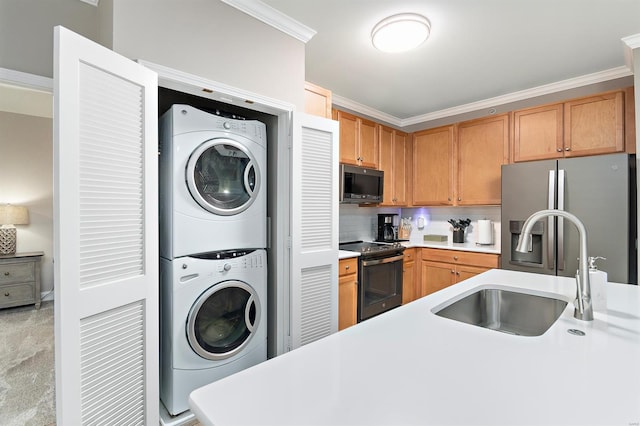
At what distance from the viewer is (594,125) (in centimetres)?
288

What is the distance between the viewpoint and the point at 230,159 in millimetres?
2084

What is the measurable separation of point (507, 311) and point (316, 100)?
2.04 m

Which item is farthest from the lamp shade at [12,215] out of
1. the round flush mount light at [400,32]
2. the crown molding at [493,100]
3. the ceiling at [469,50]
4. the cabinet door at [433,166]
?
the cabinet door at [433,166]

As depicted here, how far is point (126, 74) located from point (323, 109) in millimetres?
1600

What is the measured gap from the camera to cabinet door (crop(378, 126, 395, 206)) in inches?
153

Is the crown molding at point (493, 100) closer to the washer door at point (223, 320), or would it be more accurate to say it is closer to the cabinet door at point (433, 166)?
the cabinet door at point (433, 166)

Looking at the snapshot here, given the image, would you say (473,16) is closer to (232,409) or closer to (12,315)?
(232,409)

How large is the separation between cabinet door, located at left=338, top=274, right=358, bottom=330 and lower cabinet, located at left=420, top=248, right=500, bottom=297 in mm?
1180

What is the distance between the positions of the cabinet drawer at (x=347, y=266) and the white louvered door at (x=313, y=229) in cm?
43

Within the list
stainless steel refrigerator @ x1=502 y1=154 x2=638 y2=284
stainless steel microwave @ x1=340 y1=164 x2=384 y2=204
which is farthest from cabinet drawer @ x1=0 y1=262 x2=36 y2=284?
stainless steel refrigerator @ x1=502 y1=154 x2=638 y2=284

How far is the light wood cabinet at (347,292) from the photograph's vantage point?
287cm

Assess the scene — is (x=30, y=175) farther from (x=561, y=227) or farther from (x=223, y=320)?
(x=561, y=227)

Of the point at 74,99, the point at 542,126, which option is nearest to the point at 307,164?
the point at 74,99

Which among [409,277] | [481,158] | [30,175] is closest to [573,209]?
[481,158]
